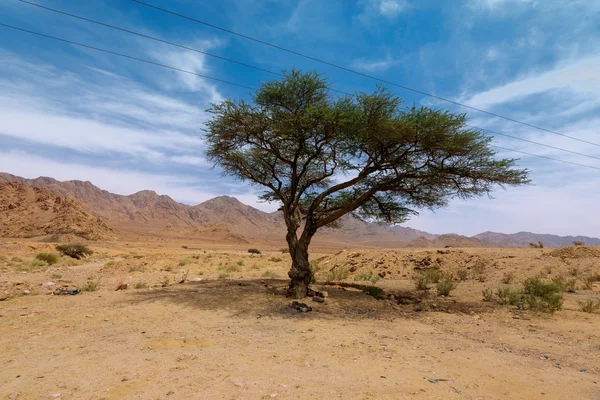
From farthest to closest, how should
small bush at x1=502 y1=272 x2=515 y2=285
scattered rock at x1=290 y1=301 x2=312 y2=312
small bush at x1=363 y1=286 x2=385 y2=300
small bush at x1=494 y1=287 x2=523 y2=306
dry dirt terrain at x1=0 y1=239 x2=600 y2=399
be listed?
small bush at x1=502 y1=272 x2=515 y2=285 < small bush at x1=363 y1=286 x2=385 y2=300 < small bush at x1=494 y1=287 x2=523 y2=306 < scattered rock at x1=290 y1=301 x2=312 y2=312 < dry dirt terrain at x1=0 y1=239 x2=600 y2=399

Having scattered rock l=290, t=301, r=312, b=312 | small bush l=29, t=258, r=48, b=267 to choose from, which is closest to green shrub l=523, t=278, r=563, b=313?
scattered rock l=290, t=301, r=312, b=312

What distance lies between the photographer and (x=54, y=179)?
451 ft

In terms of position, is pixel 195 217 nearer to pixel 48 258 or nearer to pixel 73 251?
pixel 73 251

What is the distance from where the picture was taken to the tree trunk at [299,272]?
1035 centimetres

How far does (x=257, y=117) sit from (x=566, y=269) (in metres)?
15.9

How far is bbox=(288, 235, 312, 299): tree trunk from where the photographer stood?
34.0 feet

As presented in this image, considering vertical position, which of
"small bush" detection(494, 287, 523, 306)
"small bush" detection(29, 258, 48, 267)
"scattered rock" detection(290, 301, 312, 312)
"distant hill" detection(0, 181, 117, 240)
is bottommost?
"small bush" detection(29, 258, 48, 267)

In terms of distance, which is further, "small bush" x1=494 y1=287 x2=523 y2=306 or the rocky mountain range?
the rocky mountain range

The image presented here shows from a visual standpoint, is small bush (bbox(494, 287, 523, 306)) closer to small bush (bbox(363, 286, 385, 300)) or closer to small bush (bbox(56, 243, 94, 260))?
small bush (bbox(363, 286, 385, 300))

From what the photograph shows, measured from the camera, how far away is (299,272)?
10.5 metres

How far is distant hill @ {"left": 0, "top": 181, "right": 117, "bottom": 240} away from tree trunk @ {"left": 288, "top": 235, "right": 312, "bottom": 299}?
162ft

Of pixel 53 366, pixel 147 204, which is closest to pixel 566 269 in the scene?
pixel 53 366

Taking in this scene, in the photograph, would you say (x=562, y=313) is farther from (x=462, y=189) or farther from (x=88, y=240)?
(x=88, y=240)

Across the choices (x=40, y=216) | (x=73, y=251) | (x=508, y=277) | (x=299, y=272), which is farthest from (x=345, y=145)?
(x=40, y=216)
